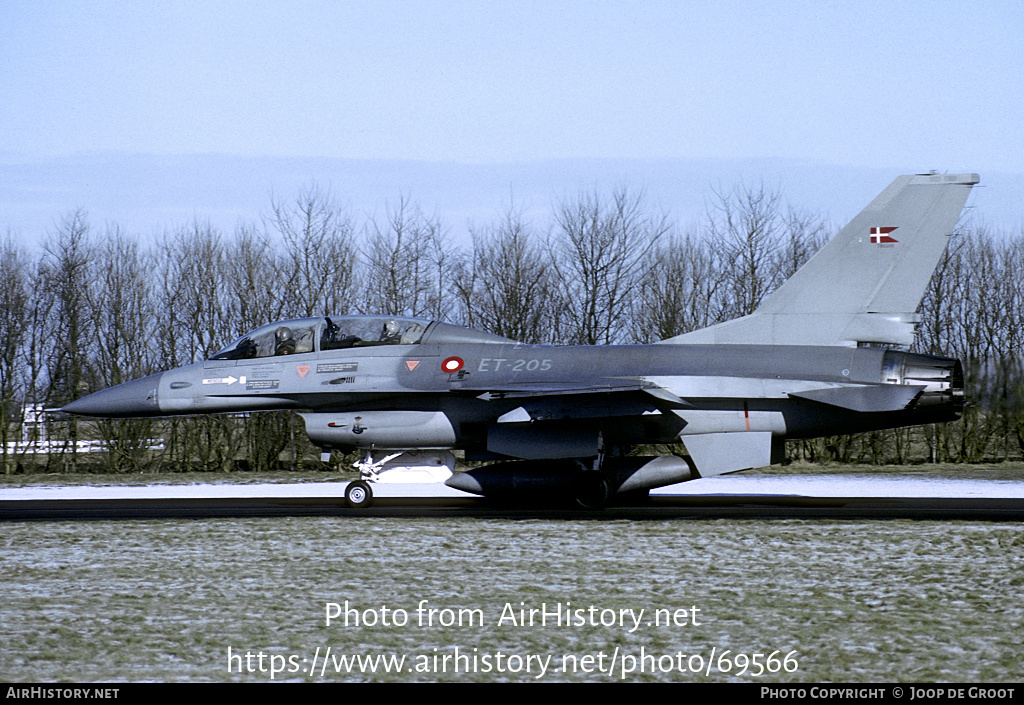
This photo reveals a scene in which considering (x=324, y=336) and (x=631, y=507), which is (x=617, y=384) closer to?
(x=631, y=507)

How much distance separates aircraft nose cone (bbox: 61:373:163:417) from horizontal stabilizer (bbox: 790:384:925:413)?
35.2 ft

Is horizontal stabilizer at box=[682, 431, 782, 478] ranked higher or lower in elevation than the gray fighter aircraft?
lower

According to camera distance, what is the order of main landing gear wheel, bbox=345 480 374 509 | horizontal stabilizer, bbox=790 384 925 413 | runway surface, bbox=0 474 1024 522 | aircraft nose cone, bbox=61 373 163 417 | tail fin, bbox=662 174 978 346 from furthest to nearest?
aircraft nose cone, bbox=61 373 163 417 < main landing gear wheel, bbox=345 480 374 509 < tail fin, bbox=662 174 978 346 < runway surface, bbox=0 474 1024 522 < horizontal stabilizer, bbox=790 384 925 413

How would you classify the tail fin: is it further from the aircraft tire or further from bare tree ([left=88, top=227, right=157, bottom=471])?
bare tree ([left=88, top=227, right=157, bottom=471])

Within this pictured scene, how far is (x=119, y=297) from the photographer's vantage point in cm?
3362

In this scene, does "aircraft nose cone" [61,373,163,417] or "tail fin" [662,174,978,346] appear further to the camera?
"aircraft nose cone" [61,373,163,417]

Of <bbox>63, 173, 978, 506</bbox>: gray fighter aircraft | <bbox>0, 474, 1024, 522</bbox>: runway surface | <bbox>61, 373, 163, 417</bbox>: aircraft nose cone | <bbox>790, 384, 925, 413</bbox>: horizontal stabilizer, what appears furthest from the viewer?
<bbox>61, 373, 163, 417</bbox>: aircraft nose cone

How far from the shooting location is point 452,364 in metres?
16.3

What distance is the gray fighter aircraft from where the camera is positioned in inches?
587

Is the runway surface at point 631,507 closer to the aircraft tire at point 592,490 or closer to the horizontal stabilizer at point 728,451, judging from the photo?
the aircraft tire at point 592,490

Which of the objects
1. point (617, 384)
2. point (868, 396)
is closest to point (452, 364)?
point (617, 384)

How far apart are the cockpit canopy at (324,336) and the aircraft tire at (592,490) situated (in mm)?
3769

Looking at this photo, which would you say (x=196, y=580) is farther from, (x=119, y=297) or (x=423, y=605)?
(x=119, y=297)

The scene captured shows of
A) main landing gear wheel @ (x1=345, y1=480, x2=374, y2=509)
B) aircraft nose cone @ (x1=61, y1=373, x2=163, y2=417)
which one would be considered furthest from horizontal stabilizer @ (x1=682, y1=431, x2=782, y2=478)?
aircraft nose cone @ (x1=61, y1=373, x2=163, y2=417)
